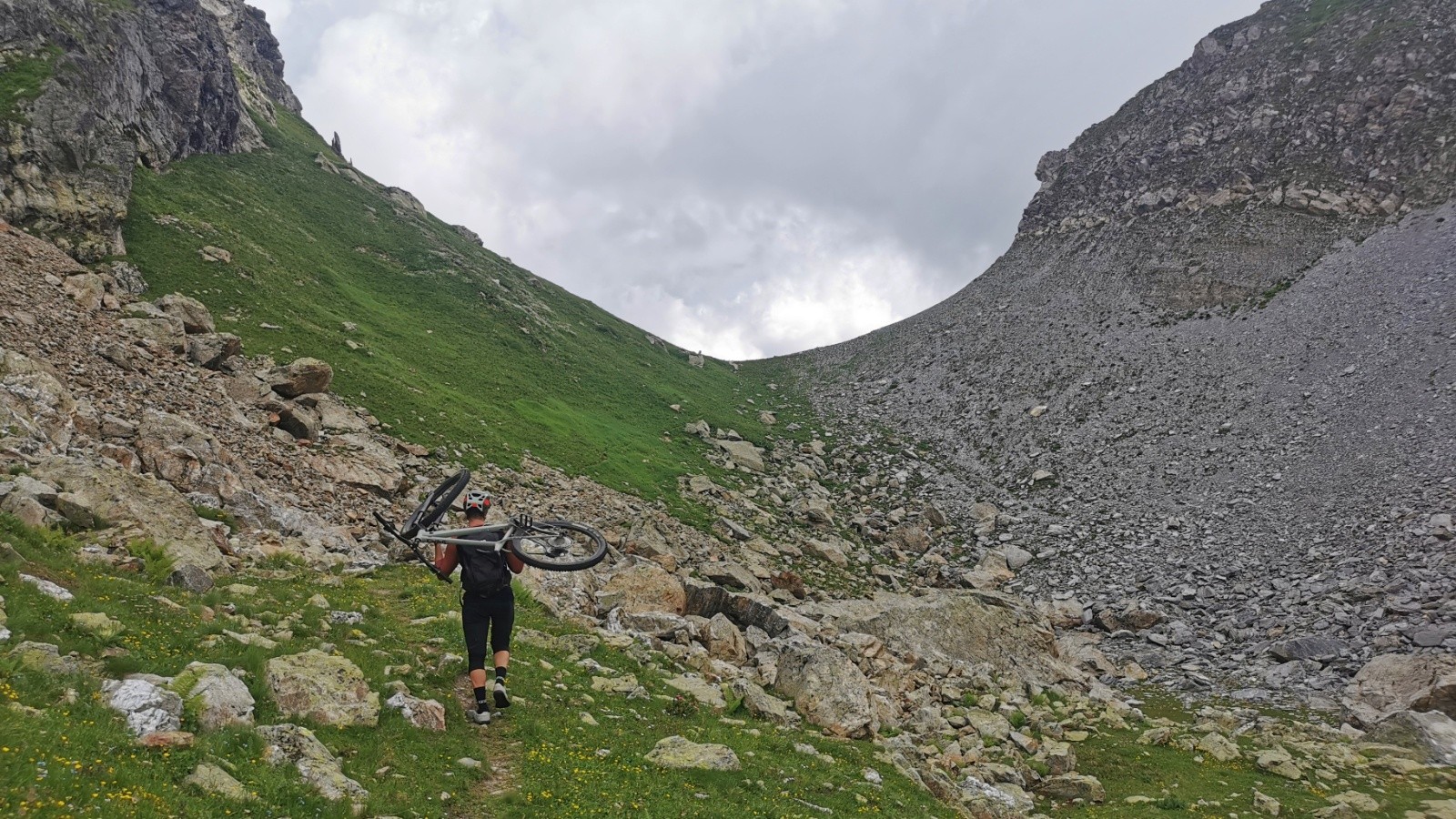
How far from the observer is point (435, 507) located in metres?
15.6

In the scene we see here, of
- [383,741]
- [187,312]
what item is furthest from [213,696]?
[187,312]

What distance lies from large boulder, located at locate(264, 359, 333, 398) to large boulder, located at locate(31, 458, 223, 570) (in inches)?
693

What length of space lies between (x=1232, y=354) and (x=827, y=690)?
231ft

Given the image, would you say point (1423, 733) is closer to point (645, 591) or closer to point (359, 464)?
point (645, 591)

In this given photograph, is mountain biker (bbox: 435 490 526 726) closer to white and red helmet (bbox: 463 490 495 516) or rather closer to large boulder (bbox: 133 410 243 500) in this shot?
white and red helmet (bbox: 463 490 495 516)

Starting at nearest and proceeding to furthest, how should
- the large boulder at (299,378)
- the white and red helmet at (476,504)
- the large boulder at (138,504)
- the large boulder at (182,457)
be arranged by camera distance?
the white and red helmet at (476,504) < the large boulder at (138,504) < the large boulder at (182,457) < the large boulder at (299,378)

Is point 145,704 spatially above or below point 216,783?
above

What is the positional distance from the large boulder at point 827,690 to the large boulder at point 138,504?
1640 centimetres

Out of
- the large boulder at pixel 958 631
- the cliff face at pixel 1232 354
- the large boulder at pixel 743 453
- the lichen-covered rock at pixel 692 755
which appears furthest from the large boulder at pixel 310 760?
the large boulder at pixel 743 453

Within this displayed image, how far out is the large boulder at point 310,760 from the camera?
964 centimetres

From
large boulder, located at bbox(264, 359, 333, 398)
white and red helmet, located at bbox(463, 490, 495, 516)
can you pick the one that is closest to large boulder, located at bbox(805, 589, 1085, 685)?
white and red helmet, located at bbox(463, 490, 495, 516)

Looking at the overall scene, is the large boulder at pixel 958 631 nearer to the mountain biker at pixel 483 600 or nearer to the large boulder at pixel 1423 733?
the large boulder at pixel 1423 733

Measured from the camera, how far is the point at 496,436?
4794 centimetres

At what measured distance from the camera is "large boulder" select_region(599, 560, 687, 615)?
87.5 ft
